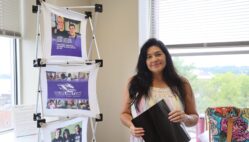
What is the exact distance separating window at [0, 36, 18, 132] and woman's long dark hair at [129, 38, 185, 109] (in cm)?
117

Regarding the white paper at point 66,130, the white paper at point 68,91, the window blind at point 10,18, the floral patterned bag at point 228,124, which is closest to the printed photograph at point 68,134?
the white paper at point 66,130

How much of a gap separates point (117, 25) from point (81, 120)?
3.49ft

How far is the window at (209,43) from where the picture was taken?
2428 mm

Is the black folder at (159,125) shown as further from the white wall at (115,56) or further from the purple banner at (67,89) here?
the white wall at (115,56)

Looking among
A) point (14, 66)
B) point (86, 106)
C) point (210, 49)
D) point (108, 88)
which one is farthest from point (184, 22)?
point (14, 66)

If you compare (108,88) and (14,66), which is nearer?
(14,66)

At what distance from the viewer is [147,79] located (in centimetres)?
190

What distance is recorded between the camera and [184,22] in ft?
8.66

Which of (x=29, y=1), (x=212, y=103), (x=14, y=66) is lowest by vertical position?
(x=212, y=103)

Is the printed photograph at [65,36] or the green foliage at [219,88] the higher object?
the printed photograph at [65,36]

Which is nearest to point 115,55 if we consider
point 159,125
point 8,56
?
point 8,56

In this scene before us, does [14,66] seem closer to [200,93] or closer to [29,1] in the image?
[29,1]

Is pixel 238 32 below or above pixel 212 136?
above

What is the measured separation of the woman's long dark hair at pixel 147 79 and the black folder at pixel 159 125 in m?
0.24
